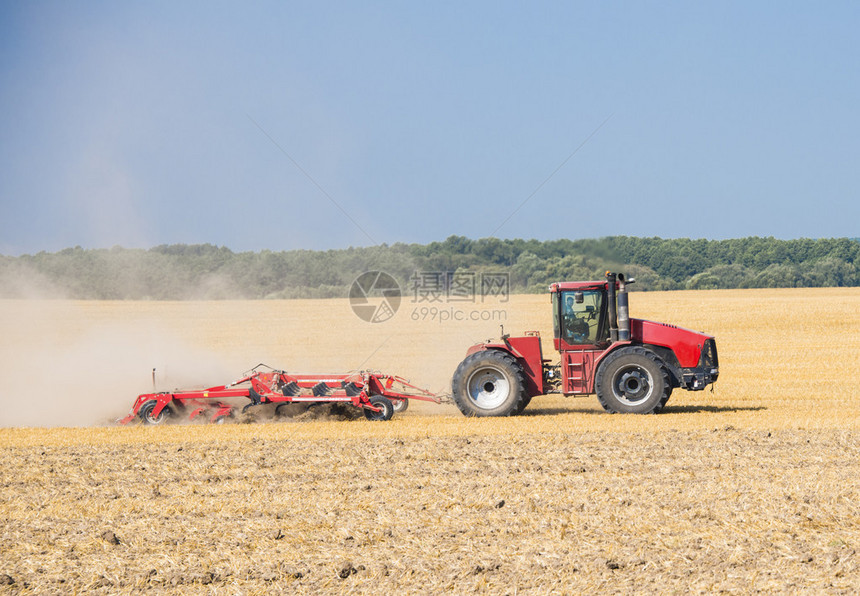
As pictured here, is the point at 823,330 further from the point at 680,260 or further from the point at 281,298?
the point at 281,298

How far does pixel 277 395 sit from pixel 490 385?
12.2 ft

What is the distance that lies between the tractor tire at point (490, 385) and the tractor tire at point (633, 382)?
139 centimetres

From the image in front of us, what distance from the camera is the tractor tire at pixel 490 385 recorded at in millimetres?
14336

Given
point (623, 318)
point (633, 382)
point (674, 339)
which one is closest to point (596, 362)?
point (633, 382)

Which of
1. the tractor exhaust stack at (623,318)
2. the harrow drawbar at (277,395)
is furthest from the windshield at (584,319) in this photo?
the harrow drawbar at (277,395)

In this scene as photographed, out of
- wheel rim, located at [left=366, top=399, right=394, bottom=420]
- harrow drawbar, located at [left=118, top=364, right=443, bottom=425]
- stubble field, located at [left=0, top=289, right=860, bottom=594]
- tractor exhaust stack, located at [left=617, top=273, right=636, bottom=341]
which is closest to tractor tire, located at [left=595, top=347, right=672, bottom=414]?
tractor exhaust stack, located at [left=617, top=273, right=636, bottom=341]

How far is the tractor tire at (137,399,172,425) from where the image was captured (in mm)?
14266

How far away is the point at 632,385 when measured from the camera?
1427cm

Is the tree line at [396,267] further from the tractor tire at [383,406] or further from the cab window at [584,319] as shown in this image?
the tractor tire at [383,406]

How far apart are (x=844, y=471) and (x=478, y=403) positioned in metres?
6.37

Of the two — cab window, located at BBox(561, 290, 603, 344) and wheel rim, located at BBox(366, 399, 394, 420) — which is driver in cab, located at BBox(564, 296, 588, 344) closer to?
cab window, located at BBox(561, 290, 603, 344)

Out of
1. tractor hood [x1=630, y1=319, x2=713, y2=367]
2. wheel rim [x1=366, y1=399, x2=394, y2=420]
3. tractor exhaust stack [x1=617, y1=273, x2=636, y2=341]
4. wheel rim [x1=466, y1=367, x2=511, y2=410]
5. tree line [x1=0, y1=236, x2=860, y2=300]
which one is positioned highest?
tree line [x1=0, y1=236, x2=860, y2=300]

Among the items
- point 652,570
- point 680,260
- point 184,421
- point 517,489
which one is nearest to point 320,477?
point 517,489

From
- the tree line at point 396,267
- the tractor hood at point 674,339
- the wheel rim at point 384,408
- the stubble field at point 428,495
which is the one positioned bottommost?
the stubble field at point 428,495
